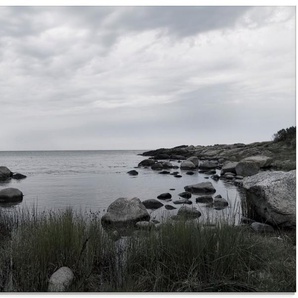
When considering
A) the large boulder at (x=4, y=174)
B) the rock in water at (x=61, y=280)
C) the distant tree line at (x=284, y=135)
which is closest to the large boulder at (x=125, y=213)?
the rock in water at (x=61, y=280)

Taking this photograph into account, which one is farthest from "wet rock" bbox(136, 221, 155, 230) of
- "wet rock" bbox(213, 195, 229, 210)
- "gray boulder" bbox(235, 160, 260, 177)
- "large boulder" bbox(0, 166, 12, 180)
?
"large boulder" bbox(0, 166, 12, 180)

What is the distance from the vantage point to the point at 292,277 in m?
4.18

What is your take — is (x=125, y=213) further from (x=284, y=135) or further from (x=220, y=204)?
(x=284, y=135)

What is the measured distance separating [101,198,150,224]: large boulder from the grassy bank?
4.03 m

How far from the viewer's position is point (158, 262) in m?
4.52

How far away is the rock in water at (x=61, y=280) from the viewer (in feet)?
13.6

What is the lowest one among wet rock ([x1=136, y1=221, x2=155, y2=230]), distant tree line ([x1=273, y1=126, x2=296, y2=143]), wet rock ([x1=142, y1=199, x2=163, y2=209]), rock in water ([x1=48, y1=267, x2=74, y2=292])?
wet rock ([x1=142, y1=199, x2=163, y2=209])

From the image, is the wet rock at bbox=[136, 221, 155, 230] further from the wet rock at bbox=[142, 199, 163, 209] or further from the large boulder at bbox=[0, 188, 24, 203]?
the large boulder at bbox=[0, 188, 24, 203]

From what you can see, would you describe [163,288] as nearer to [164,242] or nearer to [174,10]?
[164,242]

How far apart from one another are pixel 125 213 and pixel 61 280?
5307 mm

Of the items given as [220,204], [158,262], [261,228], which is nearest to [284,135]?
[220,204]

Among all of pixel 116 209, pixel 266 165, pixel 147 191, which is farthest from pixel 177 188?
pixel 266 165

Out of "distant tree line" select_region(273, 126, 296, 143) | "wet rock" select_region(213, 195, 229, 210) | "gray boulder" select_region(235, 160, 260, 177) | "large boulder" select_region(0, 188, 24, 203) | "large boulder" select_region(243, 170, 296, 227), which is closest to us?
"large boulder" select_region(243, 170, 296, 227)

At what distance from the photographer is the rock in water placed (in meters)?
4.14
